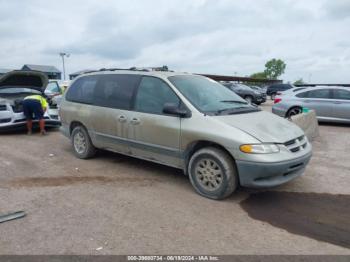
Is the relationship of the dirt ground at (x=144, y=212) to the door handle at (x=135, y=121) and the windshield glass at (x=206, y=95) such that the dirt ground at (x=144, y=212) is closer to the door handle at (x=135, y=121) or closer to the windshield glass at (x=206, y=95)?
the door handle at (x=135, y=121)

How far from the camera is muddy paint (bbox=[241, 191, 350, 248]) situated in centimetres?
351

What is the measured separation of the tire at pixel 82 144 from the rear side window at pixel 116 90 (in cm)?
77

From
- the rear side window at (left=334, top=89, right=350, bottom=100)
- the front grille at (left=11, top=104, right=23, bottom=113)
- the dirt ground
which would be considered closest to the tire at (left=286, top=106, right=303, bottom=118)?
the rear side window at (left=334, top=89, right=350, bottom=100)

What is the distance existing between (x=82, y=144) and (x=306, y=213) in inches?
170

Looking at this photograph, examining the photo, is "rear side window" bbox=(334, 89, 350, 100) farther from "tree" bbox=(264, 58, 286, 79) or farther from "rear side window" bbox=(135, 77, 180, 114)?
"tree" bbox=(264, 58, 286, 79)

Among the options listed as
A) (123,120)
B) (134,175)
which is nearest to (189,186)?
(134,175)

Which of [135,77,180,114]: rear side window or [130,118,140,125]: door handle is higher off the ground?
[135,77,180,114]: rear side window

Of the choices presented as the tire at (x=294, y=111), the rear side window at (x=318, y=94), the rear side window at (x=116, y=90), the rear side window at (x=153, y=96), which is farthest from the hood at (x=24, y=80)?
the rear side window at (x=318, y=94)

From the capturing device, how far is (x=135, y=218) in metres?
3.79

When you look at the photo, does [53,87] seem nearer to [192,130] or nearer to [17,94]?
[17,94]

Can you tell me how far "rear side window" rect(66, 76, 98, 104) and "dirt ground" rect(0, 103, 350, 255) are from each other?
4.09 ft

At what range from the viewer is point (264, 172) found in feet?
13.0

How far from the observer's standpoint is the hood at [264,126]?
13.5 feet

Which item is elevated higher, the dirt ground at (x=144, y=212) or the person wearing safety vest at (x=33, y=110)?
the person wearing safety vest at (x=33, y=110)
